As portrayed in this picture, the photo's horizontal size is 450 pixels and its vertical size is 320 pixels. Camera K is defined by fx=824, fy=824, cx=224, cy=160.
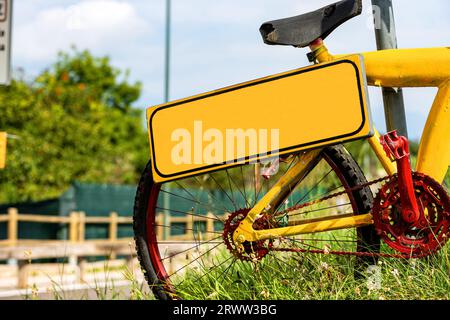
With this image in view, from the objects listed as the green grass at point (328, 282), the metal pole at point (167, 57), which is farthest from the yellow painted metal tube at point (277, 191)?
the metal pole at point (167, 57)

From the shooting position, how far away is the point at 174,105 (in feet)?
13.1

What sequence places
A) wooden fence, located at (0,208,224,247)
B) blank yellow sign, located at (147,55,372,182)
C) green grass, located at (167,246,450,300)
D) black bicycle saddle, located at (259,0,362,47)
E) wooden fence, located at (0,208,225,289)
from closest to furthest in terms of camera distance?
1. blank yellow sign, located at (147,55,372,182)
2. green grass, located at (167,246,450,300)
3. black bicycle saddle, located at (259,0,362,47)
4. wooden fence, located at (0,208,225,289)
5. wooden fence, located at (0,208,224,247)

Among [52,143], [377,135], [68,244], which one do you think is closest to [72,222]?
[68,244]

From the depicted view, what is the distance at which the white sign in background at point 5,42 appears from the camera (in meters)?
5.40

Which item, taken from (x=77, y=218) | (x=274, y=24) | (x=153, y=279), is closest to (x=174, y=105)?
(x=274, y=24)

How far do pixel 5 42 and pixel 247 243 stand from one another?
2.39 meters

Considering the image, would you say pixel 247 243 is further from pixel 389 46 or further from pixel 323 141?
pixel 389 46

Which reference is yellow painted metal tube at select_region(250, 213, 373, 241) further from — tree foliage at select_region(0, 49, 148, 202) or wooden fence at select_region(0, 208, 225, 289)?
tree foliage at select_region(0, 49, 148, 202)

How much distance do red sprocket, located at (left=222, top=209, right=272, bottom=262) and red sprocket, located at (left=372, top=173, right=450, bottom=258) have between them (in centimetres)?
57

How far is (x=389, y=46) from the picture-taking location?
14.3 ft

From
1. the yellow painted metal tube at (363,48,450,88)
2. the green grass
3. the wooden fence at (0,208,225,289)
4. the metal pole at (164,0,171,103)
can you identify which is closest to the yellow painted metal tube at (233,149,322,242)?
the green grass

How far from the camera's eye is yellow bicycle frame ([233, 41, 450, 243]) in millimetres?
3828
